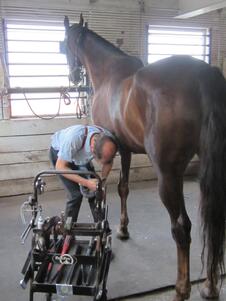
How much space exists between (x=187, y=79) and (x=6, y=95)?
249 centimetres

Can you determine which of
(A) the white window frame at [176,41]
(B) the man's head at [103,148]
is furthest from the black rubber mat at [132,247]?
(A) the white window frame at [176,41]

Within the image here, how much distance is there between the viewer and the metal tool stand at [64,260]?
163cm

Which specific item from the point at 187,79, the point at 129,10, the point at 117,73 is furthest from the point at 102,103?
the point at 129,10

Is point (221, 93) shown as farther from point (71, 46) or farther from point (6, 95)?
point (6, 95)

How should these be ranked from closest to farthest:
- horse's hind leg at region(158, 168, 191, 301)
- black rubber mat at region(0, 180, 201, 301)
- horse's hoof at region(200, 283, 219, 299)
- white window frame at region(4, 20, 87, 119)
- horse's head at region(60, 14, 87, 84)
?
horse's hind leg at region(158, 168, 191, 301) → horse's hoof at region(200, 283, 219, 299) → black rubber mat at region(0, 180, 201, 301) → horse's head at region(60, 14, 87, 84) → white window frame at region(4, 20, 87, 119)

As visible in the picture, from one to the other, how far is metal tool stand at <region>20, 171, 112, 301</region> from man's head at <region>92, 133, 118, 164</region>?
0.77ft

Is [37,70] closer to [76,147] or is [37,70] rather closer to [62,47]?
[62,47]

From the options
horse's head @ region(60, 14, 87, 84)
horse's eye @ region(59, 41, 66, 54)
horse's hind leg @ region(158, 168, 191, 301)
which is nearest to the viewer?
horse's hind leg @ region(158, 168, 191, 301)

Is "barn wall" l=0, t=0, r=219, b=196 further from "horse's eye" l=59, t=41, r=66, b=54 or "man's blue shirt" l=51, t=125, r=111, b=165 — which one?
"man's blue shirt" l=51, t=125, r=111, b=165

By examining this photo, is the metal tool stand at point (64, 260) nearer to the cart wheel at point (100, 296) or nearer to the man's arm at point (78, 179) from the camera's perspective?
the cart wheel at point (100, 296)

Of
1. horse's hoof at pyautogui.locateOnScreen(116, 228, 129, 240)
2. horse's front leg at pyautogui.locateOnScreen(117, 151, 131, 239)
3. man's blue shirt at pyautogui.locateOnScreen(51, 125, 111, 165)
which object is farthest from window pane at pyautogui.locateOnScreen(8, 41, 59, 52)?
horse's hoof at pyautogui.locateOnScreen(116, 228, 129, 240)

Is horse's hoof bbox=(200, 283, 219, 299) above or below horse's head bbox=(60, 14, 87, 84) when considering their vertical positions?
below

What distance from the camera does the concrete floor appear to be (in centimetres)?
215

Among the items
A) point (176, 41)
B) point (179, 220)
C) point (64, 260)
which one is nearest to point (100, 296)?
point (64, 260)
